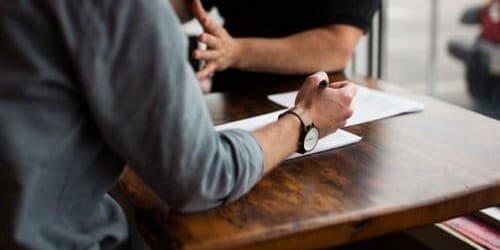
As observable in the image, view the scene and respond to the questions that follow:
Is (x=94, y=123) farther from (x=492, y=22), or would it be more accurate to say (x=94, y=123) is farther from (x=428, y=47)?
(x=428, y=47)

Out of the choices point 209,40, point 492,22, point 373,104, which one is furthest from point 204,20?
point 492,22

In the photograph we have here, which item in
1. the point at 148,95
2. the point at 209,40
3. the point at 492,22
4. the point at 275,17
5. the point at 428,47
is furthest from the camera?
the point at 428,47

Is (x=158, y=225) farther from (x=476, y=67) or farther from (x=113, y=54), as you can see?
(x=476, y=67)

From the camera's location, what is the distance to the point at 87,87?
0.76 m

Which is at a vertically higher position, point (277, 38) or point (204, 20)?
point (204, 20)

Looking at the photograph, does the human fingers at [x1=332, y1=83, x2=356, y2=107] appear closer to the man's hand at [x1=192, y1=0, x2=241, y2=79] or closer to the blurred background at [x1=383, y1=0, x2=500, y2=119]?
the man's hand at [x1=192, y1=0, x2=241, y2=79]

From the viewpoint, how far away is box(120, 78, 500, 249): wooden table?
833 mm

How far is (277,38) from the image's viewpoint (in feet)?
5.33

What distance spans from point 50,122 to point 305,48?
0.84m

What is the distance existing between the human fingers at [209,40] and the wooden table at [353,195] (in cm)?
38

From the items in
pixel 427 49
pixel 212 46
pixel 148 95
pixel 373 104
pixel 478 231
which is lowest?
pixel 427 49

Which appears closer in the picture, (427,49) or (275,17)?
(275,17)

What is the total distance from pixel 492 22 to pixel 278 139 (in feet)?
5.69

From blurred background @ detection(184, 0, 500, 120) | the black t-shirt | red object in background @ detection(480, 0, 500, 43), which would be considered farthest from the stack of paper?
red object in background @ detection(480, 0, 500, 43)
